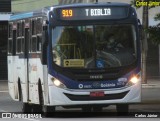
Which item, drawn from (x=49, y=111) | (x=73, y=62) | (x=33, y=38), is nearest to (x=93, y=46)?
(x=73, y=62)

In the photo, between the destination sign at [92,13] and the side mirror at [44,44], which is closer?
the side mirror at [44,44]

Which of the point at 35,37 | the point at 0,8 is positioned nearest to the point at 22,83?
the point at 35,37

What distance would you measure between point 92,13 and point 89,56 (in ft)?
3.96

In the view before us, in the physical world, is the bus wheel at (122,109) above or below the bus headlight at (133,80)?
below

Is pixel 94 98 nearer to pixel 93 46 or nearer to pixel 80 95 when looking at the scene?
pixel 80 95

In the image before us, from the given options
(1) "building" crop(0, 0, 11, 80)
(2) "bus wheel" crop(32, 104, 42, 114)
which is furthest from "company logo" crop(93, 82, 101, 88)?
(1) "building" crop(0, 0, 11, 80)

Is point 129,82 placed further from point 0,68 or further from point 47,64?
point 0,68

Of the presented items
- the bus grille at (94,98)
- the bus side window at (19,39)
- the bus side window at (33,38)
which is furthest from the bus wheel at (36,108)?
the bus grille at (94,98)

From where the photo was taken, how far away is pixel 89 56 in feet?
57.3

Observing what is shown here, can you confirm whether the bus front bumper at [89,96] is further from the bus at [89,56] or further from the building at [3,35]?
the building at [3,35]

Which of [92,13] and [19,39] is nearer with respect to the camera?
[92,13]

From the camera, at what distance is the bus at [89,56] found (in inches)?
681

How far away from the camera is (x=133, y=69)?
691 inches

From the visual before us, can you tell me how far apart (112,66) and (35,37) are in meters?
2.70
